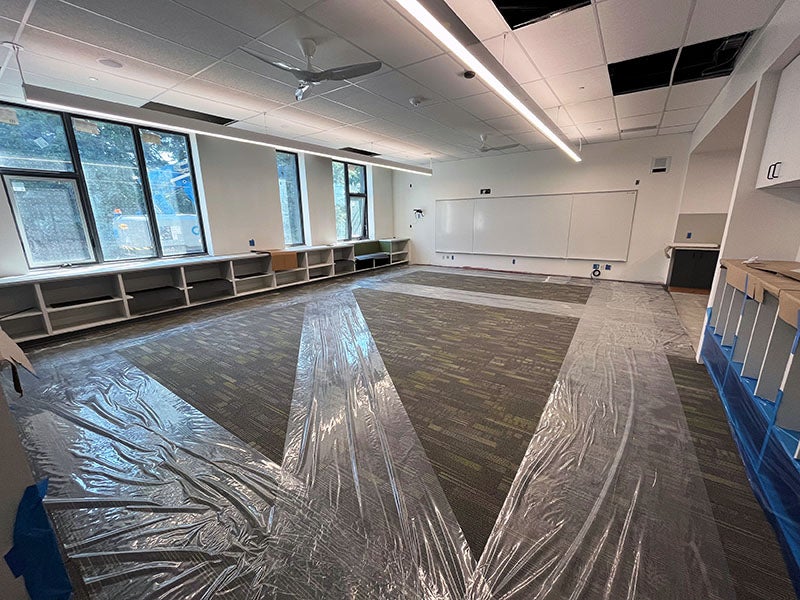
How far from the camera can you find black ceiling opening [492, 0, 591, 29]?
2.39 m

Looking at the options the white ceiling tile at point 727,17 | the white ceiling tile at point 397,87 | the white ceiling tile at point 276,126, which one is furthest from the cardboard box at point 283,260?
the white ceiling tile at point 727,17

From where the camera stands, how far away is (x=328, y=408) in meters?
2.34

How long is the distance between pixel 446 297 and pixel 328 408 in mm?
3587

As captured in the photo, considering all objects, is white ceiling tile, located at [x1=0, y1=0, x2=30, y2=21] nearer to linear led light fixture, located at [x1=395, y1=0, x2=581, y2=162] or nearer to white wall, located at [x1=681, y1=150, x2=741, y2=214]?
linear led light fixture, located at [x1=395, y1=0, x2=581, y2=162]

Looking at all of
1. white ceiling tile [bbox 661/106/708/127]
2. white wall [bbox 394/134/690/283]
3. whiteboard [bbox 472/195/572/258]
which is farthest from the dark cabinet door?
white ceiling tile [bbox 661/106/708/127]

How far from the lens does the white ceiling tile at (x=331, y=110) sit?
416 centimetres

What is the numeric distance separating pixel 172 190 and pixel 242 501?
5.43 m

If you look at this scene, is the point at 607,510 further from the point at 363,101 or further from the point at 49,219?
the point at 49,219

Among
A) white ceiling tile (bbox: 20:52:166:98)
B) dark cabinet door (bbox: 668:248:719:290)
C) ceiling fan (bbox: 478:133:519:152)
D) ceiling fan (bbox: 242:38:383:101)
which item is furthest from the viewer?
ceiling fan (bbox: 478:133:519:152)

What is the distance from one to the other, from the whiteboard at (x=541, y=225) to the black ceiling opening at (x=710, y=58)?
3.21 meters

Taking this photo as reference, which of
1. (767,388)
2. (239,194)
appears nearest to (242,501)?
(767,388)

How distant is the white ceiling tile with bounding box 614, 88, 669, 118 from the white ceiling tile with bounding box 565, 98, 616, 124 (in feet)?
0.35

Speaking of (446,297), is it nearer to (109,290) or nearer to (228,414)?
(228,414)

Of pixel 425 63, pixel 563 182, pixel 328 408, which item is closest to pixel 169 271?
pixel 328 408
